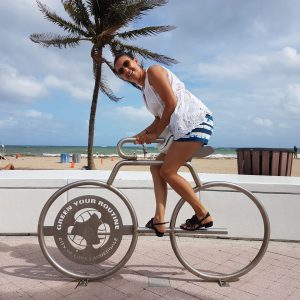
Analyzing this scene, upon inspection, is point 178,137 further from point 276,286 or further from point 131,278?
point 276,286

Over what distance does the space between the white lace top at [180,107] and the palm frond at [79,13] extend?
58.6 feet

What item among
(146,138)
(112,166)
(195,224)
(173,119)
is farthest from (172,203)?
(112,166)

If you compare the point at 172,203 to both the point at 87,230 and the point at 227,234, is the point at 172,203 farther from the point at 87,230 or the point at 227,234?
the point at 87,230

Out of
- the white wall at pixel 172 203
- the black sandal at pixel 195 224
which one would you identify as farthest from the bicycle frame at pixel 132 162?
the white wall at pixel 172 203

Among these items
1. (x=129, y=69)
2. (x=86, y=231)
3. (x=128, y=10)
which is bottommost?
(x=86, y=231)

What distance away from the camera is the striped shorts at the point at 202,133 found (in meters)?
2.95

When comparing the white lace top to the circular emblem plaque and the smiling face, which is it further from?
the circular emblem plaque

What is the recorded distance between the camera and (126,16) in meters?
18.1

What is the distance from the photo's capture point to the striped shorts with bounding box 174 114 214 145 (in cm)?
295

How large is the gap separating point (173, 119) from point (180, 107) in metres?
0.12

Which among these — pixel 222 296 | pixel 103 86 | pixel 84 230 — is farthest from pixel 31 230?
pixel 103 86

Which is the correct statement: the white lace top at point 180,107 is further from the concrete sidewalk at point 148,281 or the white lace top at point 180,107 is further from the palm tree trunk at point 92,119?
the palm tree trunk at point 92,119

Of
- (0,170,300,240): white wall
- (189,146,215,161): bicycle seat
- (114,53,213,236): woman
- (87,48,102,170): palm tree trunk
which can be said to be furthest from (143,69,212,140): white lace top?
(87,48,102,170): palm tree trunk

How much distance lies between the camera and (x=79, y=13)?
1953 centimetres
